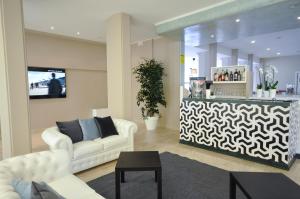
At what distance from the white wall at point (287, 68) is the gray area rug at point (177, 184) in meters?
10.3

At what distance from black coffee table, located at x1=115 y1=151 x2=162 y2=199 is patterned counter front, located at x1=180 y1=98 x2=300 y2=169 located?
6.15 feet

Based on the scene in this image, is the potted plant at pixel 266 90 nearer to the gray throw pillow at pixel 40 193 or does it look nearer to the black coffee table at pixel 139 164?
the black coffee table at pixel 139 164

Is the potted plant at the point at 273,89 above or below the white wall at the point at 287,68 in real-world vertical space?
below

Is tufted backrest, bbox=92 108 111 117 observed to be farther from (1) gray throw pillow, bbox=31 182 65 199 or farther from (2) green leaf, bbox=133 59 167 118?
(1) gray throw pillow, bbox=31 182 65 199

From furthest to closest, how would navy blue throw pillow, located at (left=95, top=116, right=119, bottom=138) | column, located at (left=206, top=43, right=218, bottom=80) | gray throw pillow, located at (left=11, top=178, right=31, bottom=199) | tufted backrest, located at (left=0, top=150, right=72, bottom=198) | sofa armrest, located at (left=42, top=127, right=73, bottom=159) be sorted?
column, located at (left=206, top=43, right=218, bottom=80) < navy blue throw pillow, located at (left=95, top=116, right=119, bottom=138) < sofa armrest, located at (left=42, top=127, right=73, bottom=159) < tufted backrest, located at (left=0, top=150, right=72, bottom=198) < gray throw pillow, located at (left=11, top=178, right=31, bottom=199)

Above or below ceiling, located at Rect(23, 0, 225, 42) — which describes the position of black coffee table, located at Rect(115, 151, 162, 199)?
below

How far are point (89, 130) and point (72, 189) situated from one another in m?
1.67

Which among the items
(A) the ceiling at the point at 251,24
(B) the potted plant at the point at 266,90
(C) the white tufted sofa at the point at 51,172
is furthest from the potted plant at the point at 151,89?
(C) the white tufted sofa at the point at 51,172

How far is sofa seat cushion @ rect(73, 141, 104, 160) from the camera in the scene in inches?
115

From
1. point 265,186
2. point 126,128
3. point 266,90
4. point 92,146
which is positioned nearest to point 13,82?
point 92,146

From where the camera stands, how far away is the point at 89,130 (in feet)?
11.2

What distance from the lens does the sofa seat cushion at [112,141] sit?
3285 millimetres

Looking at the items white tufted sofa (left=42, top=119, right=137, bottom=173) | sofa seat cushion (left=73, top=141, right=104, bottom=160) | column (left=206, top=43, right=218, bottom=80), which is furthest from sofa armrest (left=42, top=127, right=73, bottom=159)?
column (left=206, top=43, right=218, bottom=80)

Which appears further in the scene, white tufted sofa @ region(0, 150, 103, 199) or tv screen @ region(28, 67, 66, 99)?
tv screen @ region(28, 67, 66, 99)
